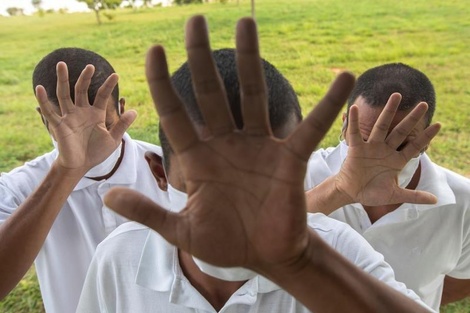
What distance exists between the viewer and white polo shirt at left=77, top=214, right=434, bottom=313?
1010mm

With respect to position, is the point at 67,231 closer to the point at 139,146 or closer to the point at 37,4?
the point at 139,146

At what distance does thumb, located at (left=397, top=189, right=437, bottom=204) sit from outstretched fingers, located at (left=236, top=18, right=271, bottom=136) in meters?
0.75

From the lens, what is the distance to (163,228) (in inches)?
31.3

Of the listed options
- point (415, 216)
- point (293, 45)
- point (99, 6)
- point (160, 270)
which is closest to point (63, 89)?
point (160, 270)

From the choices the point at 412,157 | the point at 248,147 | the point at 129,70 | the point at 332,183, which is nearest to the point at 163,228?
the point at 248,147

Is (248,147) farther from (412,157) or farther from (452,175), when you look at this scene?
(452,175)

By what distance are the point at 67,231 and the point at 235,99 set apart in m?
0.97

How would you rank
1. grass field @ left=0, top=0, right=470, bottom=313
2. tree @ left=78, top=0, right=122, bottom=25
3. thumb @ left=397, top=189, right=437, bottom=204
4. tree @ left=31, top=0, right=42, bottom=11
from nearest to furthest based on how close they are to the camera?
1. thumb @ left=397, top=189, right=437, bottom=204
2. grass field @ left=0, top=0, right=470, bottom=313
3. tree @ left=78, top=0, right=122, bottom=25
4. tree @ left=31, top=0, right=42, bottom=11

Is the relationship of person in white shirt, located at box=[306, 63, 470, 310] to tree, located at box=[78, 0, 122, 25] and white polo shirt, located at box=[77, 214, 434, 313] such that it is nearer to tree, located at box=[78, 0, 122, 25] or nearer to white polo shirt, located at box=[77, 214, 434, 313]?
white polo shirt, located at box=[77, 214, 434, 313]

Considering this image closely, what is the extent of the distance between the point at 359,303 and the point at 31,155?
4788 mm

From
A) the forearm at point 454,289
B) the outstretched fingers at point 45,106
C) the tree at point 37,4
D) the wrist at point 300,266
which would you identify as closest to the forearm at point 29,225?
the outstretched fingers at point 45,106

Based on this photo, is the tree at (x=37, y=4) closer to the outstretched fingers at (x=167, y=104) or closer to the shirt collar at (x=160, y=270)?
the shirt collar at (x=160, y=270)

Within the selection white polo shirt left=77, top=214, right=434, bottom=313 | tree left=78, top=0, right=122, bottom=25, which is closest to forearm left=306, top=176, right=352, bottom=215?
white polo shirt left=77, top=214, right=434, bottom=313

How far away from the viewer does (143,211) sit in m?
0.78
